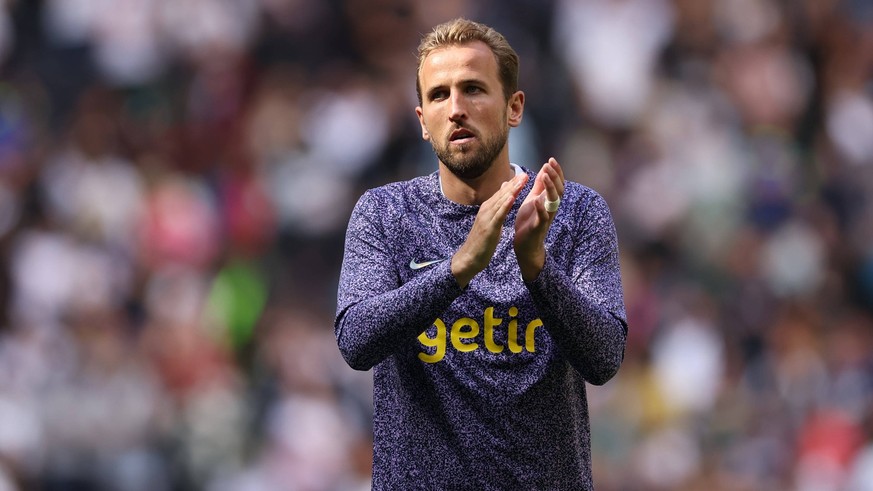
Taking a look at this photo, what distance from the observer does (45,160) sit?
8.30 meters

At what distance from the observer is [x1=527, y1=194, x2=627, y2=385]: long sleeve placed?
2.82 m

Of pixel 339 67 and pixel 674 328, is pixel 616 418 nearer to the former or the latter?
pixel 674 328

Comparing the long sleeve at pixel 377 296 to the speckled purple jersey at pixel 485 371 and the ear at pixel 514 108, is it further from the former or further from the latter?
the ear at pixel 514 108

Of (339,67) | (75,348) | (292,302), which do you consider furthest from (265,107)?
(75,348)

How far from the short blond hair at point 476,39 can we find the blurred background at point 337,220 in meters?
4.45

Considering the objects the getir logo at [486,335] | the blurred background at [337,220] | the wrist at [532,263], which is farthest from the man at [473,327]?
the blurred background at [337,220]

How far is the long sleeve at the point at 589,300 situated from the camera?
282 cm

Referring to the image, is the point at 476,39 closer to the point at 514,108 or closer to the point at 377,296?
the point at 514,108

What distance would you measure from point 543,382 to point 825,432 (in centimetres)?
518

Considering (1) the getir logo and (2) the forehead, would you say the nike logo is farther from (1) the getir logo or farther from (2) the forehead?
(2) the forehead

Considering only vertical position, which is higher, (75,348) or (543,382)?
(75,348)

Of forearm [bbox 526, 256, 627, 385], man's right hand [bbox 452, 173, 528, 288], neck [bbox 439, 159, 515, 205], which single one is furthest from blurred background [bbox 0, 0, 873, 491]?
man's right hand [bbox 452, 173, 528, 288]

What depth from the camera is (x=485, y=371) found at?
3.07 metres

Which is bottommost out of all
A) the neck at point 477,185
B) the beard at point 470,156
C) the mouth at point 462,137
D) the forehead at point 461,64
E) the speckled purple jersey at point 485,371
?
the speckled purple jersey at point 485,371
